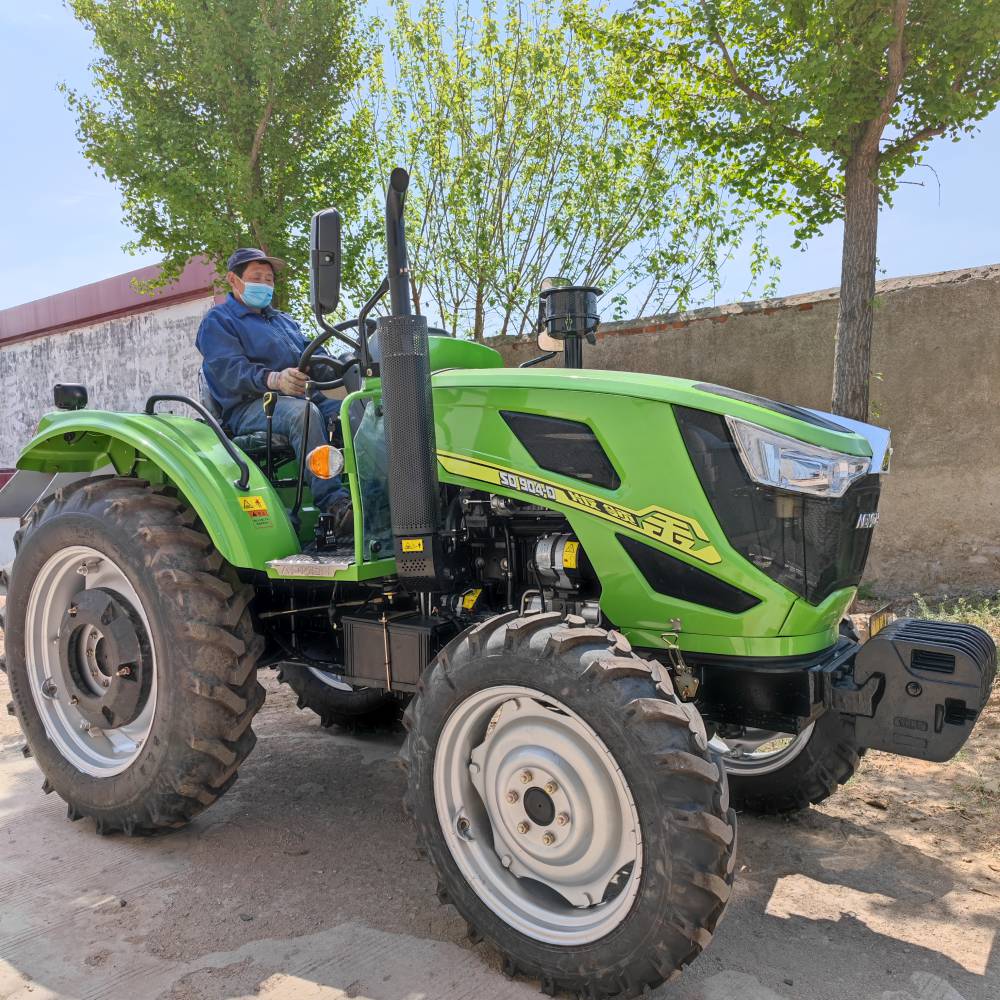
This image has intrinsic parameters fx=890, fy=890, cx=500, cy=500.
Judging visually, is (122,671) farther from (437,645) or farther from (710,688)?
(710,688)

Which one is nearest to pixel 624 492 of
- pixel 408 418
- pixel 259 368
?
pixel 408 418

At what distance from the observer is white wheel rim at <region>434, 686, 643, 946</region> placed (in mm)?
2258

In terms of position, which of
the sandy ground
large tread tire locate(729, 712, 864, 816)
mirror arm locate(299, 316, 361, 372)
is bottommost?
the sandy ground

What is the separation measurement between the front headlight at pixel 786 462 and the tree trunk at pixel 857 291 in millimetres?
3807

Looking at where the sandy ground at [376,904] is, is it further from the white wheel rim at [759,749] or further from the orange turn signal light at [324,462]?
the orange turn signal light at [324,462]

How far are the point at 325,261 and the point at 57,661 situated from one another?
2.03 m

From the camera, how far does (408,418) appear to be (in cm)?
271

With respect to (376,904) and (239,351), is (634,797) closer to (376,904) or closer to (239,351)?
(376,904)

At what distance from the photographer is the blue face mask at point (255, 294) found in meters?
3.96

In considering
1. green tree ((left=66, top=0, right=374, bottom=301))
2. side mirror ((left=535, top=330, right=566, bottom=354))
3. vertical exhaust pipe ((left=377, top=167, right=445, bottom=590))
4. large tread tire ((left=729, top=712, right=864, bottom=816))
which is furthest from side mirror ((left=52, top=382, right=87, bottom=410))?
green tree ((left=66, top=0, right=374, bottom=301))

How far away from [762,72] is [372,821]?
544 cm

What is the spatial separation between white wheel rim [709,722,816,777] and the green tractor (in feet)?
0.04

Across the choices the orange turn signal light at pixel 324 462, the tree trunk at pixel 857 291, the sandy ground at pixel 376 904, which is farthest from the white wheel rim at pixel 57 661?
the tree trunk at pixel 857 291

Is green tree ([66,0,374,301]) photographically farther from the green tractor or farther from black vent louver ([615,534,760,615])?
black vent louver ([615,534,760,615])
